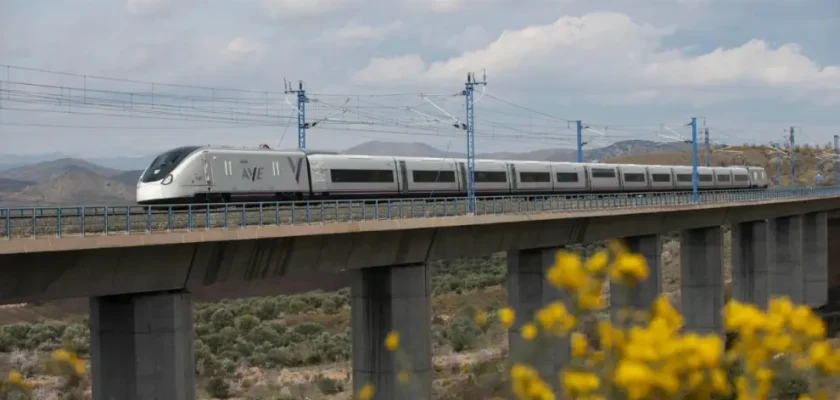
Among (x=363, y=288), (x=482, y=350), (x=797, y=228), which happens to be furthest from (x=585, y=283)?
(x=797, y=228)

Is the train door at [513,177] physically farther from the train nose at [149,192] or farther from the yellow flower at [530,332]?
the yellow flower at [530,332]

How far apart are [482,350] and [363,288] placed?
70.5ft

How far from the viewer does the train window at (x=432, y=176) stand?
42.2 meters

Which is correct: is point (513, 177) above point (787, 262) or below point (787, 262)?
above

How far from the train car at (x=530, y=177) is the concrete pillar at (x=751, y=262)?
67.3 ft

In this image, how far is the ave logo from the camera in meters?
33.8

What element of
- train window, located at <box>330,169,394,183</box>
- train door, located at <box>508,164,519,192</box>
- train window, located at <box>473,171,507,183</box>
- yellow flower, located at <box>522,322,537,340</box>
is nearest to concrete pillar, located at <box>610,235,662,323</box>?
train door, located at <box>508,164,519,192</box>

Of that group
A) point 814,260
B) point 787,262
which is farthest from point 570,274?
point 814,260

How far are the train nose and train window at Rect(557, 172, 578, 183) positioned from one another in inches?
1054

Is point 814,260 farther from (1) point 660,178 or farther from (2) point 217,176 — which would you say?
(2) point 217,176

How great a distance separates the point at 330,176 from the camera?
3734 cm

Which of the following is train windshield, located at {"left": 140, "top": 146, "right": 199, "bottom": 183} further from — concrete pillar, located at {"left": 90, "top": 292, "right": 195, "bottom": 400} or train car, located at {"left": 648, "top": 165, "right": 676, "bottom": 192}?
train car, located at {"left": 648, "top": 165, "right": 676, "bottom": 192}

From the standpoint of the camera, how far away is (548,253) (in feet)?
139

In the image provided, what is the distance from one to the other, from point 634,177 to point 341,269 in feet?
116
